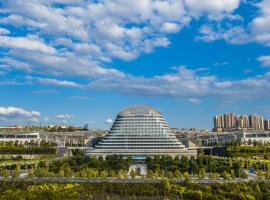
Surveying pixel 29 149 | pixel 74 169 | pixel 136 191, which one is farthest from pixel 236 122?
pixel 136 191

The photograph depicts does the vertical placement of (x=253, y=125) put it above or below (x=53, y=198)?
above

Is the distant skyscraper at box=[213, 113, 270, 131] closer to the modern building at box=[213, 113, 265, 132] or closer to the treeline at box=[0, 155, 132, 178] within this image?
the modern building at box=[213, 113, 265, 132]

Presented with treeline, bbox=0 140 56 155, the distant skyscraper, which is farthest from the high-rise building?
treeline, bbox=0 140 56 155

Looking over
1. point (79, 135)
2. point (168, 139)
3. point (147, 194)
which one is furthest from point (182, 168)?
point (79, 135)

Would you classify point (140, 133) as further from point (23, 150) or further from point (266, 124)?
point (266, 124)

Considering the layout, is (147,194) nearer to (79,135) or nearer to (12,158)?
(12,158)

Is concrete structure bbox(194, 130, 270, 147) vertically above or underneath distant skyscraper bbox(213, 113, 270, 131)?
underneath

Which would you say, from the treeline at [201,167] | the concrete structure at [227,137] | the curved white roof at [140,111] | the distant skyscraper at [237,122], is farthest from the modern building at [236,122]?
the treeline at [201,167]
